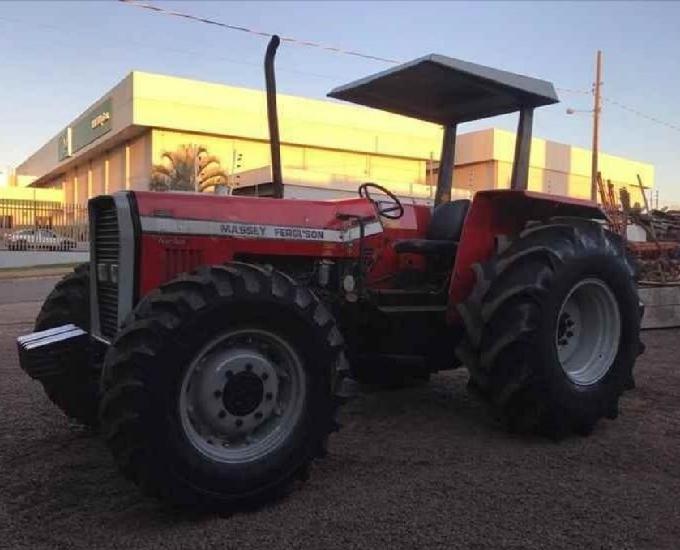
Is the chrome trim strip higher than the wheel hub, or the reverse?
the chrome trim strip

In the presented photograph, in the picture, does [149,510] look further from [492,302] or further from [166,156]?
[166,156]

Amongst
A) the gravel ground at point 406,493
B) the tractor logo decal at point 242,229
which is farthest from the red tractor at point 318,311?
the gravel ground at point 406,493

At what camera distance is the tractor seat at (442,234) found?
522 cm

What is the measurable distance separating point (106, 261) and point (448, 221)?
2.42 metres

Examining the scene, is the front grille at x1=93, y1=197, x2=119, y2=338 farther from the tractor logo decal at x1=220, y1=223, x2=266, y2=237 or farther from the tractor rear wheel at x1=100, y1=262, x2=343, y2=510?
the tractor rear wheel at x1=100, y1=262, x2=343, y2=510

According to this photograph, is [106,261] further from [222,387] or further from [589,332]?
[589,332]

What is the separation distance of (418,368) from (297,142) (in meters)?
48.1

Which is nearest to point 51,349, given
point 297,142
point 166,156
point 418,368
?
point 418,368

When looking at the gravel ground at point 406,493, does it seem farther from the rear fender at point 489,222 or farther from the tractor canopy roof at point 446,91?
the tractor canopy roof at point 446,91

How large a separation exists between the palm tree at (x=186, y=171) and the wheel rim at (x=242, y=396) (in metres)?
42.7

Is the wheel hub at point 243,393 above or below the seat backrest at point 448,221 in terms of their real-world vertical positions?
below

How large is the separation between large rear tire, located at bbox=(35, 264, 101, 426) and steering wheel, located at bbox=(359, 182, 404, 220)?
199 centimetres

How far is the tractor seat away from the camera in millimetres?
5223

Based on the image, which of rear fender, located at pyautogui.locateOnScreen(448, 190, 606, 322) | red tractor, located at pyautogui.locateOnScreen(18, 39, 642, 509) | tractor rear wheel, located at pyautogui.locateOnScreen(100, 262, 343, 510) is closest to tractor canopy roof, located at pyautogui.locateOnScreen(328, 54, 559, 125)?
red tractor, located at pyautogui.locateOnScreen(18, 39, 642, 509)
